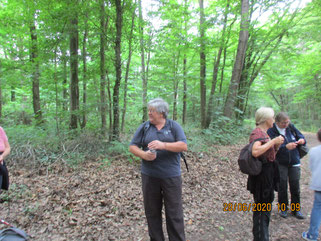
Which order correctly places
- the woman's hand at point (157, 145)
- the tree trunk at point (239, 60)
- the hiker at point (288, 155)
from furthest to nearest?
the tree trunk at point (239, 60) < the hiker at point (288, 155) < the woman's hand at point (157, 145)

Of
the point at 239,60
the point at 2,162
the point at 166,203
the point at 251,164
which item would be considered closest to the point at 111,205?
the point at 166,203

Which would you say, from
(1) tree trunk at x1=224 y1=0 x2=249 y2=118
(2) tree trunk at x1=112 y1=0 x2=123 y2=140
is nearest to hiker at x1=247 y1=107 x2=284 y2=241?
(2) tree trunk at x1=112 y1=0 x2=123 y2=140

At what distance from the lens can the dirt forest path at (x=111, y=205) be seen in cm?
305

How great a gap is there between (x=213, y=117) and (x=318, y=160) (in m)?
7.68

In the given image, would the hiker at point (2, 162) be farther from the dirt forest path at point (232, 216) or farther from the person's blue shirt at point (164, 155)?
the dirt forest path at point (232, 216)

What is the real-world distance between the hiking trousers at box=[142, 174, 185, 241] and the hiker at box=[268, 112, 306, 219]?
205cm

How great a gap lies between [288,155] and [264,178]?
1.14m

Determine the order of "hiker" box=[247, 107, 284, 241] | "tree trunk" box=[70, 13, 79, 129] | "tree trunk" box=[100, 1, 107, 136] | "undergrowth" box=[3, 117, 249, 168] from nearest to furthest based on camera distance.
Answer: "hiker" box=[247, 107, 284, 241] < "undergrowth" box=[3, 117, 249, 168] < "tree trunk" box=[100, 1, 107, 136] < "tree trunk" box=[70, 13, 79, 129]

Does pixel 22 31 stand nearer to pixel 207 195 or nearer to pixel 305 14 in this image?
pixel 207 195

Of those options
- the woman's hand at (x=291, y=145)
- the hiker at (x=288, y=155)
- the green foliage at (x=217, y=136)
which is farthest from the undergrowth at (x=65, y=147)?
the woman's hand at (x=291, y=145)

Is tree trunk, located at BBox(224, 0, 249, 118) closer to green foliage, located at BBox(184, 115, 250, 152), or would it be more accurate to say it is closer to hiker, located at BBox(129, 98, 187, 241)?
green foliage, located at BBox(184, 115, 250, 152)

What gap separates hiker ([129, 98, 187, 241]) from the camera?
2.31 m

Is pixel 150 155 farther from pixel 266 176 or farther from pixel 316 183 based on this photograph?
pixel 316 183

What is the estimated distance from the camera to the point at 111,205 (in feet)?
11.9
